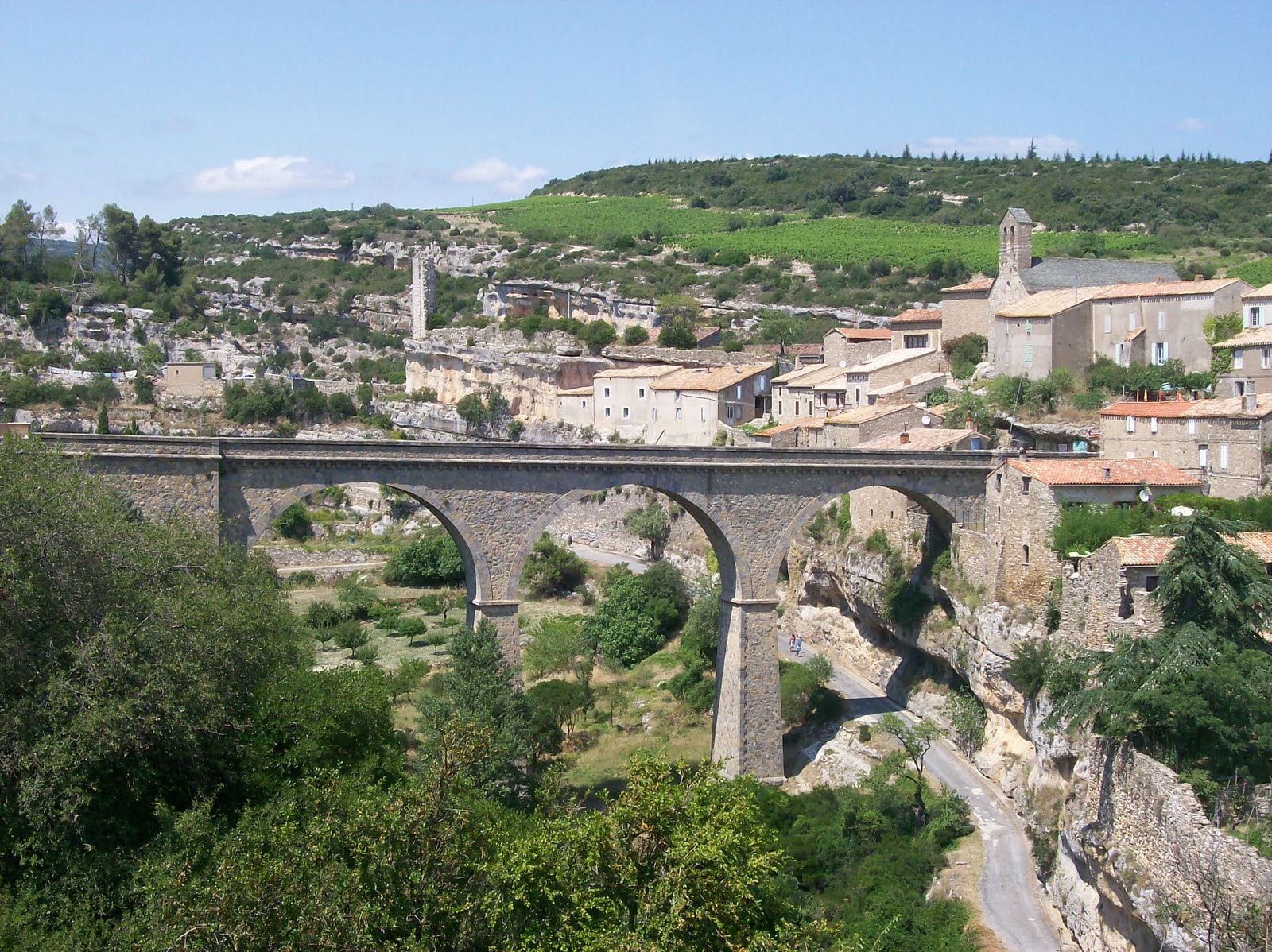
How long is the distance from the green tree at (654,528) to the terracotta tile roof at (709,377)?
5703mm

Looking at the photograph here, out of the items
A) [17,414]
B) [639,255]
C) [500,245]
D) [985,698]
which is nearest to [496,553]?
[985,698]

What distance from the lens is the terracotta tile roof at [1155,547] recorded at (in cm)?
2927

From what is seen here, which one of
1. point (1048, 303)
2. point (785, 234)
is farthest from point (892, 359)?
point (785, 234)

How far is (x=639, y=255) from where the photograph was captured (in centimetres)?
10244

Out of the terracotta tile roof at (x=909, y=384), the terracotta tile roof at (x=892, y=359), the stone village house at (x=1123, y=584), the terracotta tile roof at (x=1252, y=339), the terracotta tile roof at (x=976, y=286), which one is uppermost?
the terracotta tile roof at (x=976, y=286)

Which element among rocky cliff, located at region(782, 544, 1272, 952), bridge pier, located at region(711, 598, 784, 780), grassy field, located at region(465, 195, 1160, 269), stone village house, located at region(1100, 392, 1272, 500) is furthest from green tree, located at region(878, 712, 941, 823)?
grassy field, located at region(465, 195, 1160, 269)

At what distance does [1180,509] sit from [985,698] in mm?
7545

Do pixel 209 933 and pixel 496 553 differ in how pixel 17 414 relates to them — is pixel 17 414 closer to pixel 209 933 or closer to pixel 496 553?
pixel 496 553

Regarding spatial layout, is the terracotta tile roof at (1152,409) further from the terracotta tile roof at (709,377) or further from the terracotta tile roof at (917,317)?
the terracotta tile roof at (709,377)

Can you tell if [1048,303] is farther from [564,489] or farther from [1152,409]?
[564,489]

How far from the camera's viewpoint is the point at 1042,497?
35.0 m

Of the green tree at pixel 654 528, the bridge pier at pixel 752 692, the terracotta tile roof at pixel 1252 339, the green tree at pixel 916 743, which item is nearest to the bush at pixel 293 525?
the green tree at pixel 654 528

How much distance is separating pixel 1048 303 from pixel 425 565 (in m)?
28.9

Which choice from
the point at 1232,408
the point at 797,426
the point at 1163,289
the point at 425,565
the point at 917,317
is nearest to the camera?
the point at 1232,408
